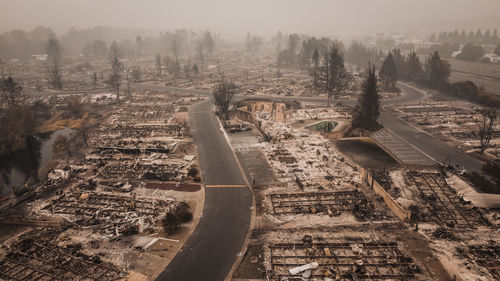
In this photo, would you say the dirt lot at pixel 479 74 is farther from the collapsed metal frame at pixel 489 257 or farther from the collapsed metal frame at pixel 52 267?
the collapsed metal frame at pixel 52 267

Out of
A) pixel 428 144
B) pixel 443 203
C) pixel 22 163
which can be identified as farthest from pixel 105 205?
pixel 428 144

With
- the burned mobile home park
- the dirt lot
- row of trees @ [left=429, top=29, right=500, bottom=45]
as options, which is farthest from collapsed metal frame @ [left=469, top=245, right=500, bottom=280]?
row of trees @ [left=429, top=29, right=500, bottom=45]

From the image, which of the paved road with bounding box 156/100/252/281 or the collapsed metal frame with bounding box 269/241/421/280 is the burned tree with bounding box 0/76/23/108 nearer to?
the paved road with bounding box 156/100/252/281

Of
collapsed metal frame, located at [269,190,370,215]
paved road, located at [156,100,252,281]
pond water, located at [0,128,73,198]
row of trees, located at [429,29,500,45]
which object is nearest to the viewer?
paved road, located at [156,100,252,281]

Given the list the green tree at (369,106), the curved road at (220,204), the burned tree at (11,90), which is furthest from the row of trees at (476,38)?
the burned tree at (11,90)

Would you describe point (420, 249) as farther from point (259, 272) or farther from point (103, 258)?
point (103, 258)

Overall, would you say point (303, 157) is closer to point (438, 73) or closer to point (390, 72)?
point (390, 72)
